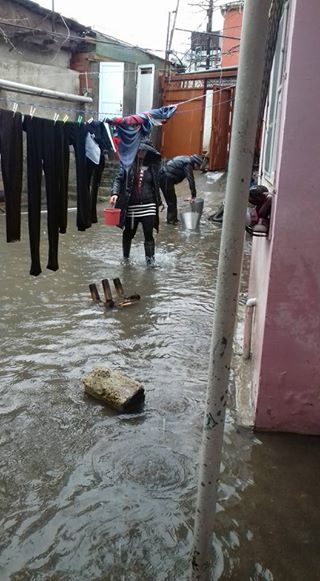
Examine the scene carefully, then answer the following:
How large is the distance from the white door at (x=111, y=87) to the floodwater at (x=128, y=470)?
1334 cm

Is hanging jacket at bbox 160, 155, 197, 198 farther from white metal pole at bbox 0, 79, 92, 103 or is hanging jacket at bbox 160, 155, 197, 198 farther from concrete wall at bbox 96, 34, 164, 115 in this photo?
concrete wall at bbox 96, 34, 164, 115

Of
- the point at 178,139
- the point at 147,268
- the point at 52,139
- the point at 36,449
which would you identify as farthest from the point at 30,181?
the point at 178,139

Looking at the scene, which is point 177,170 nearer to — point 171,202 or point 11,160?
point 171,202

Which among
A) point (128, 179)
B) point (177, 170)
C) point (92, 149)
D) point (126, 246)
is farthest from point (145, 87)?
point (92, 149)

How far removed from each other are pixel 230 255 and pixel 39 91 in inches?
511

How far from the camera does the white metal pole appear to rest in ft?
38.9

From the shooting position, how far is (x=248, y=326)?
4.34 m

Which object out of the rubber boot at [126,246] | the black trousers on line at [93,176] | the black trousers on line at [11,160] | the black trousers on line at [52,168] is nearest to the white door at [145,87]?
the rubber boot at [126,246]

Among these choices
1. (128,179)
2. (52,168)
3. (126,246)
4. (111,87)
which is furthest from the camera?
(111,87)

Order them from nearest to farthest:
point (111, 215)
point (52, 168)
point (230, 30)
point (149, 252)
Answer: point (52, 168), point (111, 215), point (149, 252), point (230, 30)

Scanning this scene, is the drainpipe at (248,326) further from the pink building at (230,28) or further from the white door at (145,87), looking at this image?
the pink building at (230,28)

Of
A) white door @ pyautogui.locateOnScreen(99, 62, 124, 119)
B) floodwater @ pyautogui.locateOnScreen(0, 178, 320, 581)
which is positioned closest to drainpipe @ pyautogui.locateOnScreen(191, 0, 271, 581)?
floodwater @ pyautogui.locateOnScreen(0, 178, 320, 581)

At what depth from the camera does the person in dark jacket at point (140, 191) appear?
703cm

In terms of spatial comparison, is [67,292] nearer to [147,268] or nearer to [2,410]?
[147,268]
